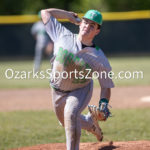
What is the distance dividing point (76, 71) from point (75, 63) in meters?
0.09

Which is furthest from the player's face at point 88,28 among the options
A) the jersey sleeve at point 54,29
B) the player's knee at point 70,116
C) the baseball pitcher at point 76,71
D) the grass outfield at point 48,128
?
the grass outfield at point 48,128

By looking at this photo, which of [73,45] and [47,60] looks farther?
[47,60]

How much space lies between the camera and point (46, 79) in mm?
14523

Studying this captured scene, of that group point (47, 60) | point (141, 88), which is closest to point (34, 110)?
point (141, 88)

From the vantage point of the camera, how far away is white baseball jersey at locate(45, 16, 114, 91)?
13.9ft

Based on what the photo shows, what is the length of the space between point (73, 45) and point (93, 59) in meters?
0.26

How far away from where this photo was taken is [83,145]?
16.8 ft

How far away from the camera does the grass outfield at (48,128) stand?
5.91 meters

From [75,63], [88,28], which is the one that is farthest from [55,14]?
[75,63]

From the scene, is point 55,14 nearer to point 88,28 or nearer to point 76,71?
point 88,28

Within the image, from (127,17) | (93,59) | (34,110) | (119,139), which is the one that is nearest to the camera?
(93,59)

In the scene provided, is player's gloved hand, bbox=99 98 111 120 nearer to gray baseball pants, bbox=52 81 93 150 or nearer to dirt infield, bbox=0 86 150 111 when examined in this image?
gray baseball pants, bbox=52 81 93 150

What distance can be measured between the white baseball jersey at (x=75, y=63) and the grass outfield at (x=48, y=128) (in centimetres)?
160

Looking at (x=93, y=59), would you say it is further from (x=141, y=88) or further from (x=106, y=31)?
(x=106, y=31)
